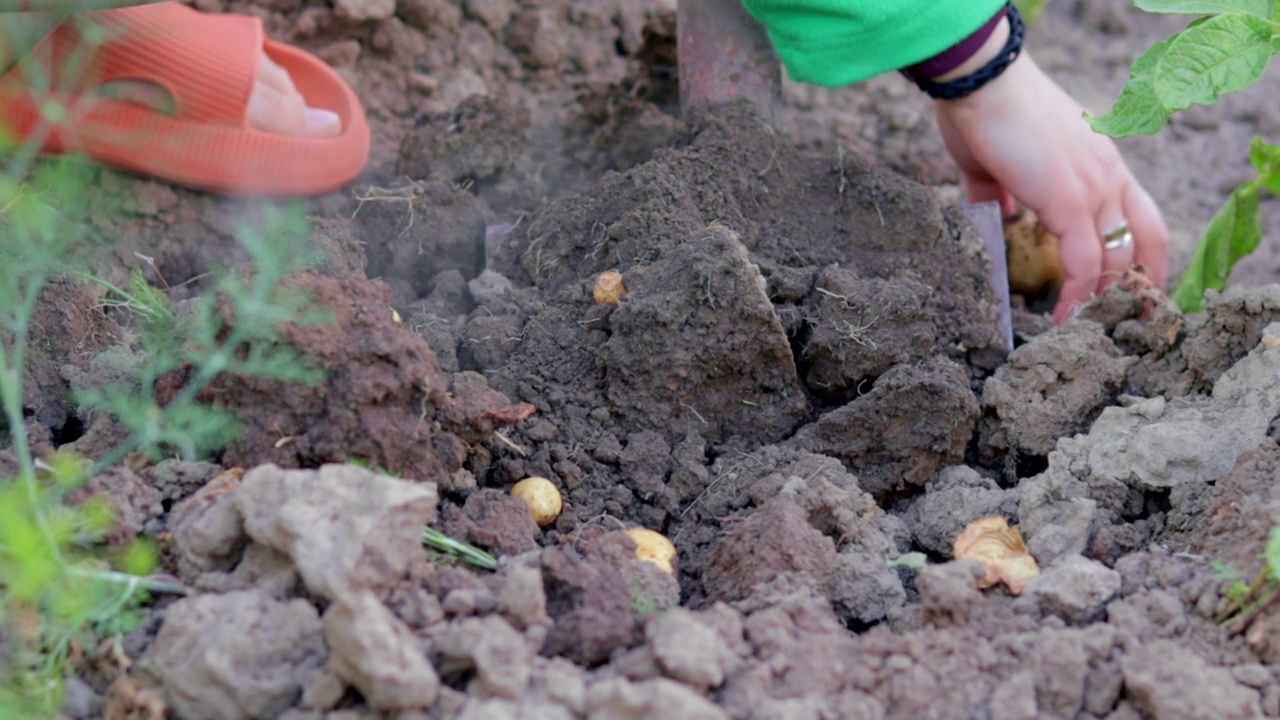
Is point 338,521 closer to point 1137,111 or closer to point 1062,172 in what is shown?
point 1137,111

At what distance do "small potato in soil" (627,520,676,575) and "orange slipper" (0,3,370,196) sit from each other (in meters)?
1.22

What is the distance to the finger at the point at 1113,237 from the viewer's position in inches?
93.0

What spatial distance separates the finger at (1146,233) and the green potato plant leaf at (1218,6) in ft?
2.06

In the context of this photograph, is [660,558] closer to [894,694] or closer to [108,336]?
[894,694]

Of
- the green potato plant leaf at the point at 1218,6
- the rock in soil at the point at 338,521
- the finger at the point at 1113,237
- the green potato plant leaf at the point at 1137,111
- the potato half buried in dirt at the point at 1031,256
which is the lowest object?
the potato half buried in dirt at the point at 1031,256

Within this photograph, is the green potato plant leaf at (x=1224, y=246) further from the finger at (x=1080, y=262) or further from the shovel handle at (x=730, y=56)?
the shovel handle at (x=730, y=56)

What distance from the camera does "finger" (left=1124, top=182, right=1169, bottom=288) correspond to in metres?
2.38

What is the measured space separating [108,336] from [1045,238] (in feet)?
6.31

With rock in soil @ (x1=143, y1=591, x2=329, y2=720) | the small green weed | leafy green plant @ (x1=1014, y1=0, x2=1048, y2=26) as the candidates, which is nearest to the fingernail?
the small green weed

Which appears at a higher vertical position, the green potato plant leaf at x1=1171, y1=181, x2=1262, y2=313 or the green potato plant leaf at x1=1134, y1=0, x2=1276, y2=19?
the green potato plant leaf at x1=1134, y1=0, x2=1276, y2=19

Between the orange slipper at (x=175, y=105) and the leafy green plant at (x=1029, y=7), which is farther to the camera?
the leafy green plant at (x=1029, y=7)

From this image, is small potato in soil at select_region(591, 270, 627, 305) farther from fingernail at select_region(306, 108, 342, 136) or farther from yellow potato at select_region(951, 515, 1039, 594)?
fingernail at select_region(306, 108, 342, 136)

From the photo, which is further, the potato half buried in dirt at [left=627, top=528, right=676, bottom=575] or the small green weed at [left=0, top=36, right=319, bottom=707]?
the potato half buried in dirt at [left=627, top=528, right=676, bottom=575]

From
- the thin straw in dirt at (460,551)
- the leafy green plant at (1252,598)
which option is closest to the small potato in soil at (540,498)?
the thin straw in dirt at (460,551)
